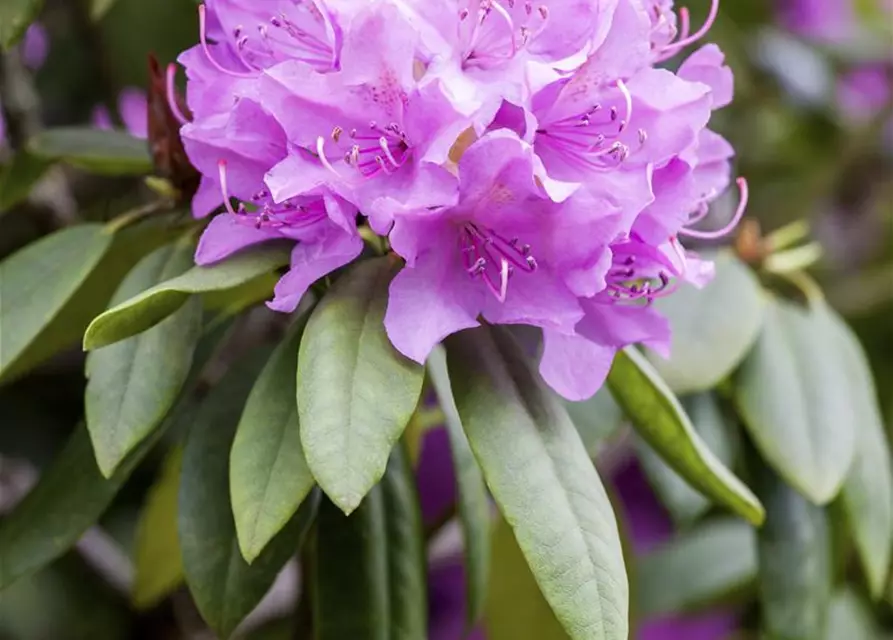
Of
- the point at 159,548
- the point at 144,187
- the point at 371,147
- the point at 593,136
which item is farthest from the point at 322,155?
the point at 144,187

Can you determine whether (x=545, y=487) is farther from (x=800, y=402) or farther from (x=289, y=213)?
(x=800, y=402)

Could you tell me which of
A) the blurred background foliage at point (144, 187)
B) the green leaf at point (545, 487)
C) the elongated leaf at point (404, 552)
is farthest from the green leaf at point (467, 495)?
the blurred background foliage at point (144, 187)

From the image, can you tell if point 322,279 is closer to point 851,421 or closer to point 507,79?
point 507,79

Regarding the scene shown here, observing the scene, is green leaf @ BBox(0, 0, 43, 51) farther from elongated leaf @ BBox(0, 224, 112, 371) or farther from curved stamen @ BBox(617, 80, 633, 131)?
curved stamen @ BBox(617, 80, 633, 131)

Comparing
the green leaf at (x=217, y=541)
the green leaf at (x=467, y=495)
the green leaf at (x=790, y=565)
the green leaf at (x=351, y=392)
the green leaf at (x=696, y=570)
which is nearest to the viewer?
the green leaf at (x=351, y=392)

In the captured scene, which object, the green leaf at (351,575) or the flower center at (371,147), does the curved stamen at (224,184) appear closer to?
the flower center at (371,147)

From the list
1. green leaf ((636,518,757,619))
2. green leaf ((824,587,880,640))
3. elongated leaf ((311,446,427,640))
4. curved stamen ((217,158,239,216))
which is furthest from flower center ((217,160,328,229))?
green leaf ((824,587,880,640))
